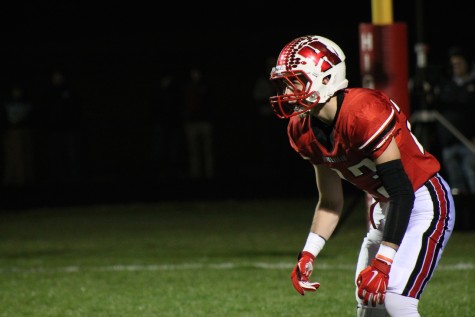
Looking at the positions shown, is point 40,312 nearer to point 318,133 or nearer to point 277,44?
point 318,133

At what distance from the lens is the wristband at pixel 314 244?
16.4ft

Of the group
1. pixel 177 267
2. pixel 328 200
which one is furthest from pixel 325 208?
pixel 177 267

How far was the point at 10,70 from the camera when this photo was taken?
69.3 ft

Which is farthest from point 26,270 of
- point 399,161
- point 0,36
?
point 0,36

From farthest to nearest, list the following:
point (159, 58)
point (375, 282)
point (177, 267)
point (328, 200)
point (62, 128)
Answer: point (159, 58)
point (62, 128)
point (177, 267)
point (328, 200)
point (375, 282)

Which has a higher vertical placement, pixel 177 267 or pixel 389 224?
pixel 389 224

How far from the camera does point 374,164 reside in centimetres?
470

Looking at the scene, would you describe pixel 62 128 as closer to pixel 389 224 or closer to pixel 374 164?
pixel 374 164

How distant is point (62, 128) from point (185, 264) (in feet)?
28.7

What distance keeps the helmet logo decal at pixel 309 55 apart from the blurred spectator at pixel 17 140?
44.8ft

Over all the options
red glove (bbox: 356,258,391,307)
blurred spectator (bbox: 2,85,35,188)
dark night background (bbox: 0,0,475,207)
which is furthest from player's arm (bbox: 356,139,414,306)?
dark night background (bbox: 0,0,475,207)

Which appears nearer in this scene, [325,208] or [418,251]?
[418,251]

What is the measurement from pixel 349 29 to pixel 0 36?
291 inches

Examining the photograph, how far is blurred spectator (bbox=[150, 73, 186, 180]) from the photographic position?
58.6ft
